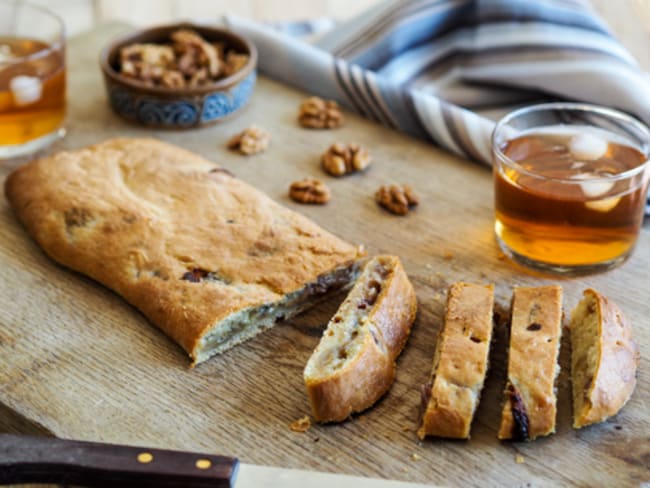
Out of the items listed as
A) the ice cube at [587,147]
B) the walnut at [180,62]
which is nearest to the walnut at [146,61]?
the walnut at [180,62]

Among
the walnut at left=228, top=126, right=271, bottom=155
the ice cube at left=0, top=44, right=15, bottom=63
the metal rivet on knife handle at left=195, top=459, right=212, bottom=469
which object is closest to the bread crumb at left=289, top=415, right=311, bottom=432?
the metal rivet on knife handle at left=195, top=459, right=212, bottom=469

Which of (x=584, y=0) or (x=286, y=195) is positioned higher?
(x=584, y=0)

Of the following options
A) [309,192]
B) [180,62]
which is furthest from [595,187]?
[180,62]

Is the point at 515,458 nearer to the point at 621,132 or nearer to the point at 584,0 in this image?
the point at 621,132

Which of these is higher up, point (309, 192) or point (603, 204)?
point (603, 204)

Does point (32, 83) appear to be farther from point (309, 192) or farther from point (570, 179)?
point (570, 179)

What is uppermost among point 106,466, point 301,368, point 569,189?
point 569,189

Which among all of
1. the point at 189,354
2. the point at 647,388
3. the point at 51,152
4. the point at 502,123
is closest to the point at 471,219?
the point at 502,123

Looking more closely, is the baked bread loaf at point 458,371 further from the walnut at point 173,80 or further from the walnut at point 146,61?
the walnut at point 146,61
